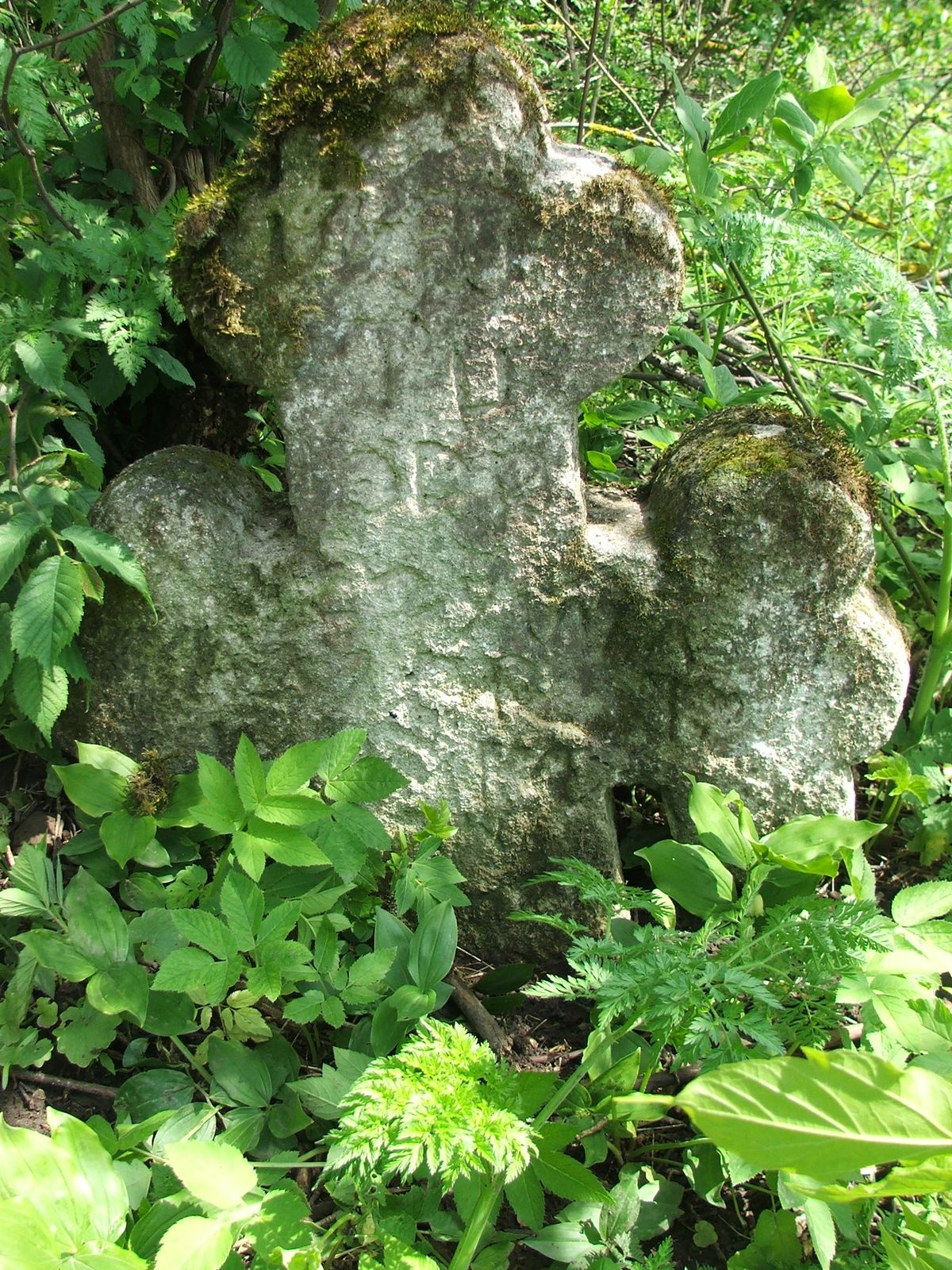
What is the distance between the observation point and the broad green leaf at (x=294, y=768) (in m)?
1.84

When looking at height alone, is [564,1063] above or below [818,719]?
below

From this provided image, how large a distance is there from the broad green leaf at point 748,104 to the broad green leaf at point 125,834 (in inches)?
79.6

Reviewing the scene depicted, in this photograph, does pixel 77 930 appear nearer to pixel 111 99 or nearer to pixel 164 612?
pixel 164 612

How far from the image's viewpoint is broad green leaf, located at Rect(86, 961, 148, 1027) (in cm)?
175

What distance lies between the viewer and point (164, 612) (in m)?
2.06

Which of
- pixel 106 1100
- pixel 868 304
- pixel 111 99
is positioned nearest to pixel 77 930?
pixel 106 1100

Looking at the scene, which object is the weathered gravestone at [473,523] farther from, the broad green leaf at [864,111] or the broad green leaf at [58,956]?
the broad green leaf at [864,111]

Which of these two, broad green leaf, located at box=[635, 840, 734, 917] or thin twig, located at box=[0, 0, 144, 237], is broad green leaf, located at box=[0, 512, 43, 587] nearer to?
thin twig, located at box=[0, 0, 144, 237]

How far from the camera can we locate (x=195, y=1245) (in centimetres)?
143

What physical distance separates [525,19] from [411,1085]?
4.61 metres

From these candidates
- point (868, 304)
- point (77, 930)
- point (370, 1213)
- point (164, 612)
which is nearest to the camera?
point (370, 1213)

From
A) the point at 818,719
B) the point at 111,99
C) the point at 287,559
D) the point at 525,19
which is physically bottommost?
the point at 818,719

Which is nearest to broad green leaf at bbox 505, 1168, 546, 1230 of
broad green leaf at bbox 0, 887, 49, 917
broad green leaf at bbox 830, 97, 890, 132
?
broad green leaf at bbox 0, 887, 49, 917

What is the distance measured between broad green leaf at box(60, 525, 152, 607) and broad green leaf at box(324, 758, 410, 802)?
516mm
